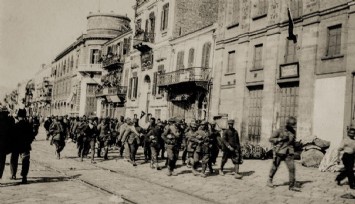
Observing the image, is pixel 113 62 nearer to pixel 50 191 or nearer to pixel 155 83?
pixel 155 83

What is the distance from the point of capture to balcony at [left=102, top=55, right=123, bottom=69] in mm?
41000

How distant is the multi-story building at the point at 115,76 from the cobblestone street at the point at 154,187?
2558 centimetres

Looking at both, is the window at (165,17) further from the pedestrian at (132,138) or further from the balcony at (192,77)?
the pedestrian at (132,138)

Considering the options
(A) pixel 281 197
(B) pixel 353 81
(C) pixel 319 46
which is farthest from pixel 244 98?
(A) pixel 281 197

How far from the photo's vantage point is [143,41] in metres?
34.1

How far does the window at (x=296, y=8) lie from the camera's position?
18828mm

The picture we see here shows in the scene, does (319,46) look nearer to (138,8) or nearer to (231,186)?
(231,186)

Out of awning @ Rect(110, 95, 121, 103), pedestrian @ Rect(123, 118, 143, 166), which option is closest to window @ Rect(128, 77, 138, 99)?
awning @ Rect(110, 95, 121, 103)

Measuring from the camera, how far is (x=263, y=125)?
20016mm

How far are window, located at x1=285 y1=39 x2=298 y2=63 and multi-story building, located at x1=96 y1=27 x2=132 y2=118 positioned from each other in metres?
21.9

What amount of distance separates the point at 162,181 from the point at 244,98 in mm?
11061

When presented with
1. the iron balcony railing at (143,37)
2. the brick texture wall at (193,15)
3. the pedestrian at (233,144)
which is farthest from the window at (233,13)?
the pedestrian at (233,144)

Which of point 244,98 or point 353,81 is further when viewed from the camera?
point 244,98

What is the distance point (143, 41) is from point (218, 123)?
13.4m
